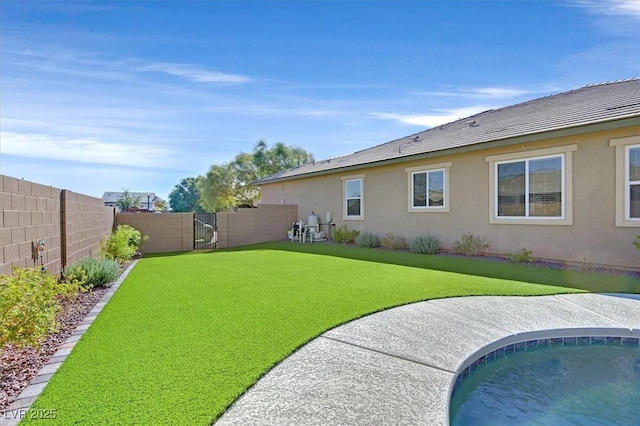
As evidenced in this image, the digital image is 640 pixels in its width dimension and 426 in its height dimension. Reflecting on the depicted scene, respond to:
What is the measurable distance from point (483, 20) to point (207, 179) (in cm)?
3009

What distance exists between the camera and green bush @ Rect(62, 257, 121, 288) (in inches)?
282

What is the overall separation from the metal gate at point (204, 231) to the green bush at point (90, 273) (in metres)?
8.17

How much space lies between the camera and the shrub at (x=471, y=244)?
38.3 feet

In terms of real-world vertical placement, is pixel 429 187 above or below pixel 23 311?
above

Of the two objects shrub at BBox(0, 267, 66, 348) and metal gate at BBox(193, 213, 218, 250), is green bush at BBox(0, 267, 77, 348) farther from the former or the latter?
metal gate at BBox(193, 213, 218, 250)

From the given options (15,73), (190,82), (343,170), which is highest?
(190,82)

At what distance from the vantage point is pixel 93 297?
6.76 meters

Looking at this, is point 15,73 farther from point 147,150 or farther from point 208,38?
point 147,150

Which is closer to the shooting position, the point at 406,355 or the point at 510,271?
the point at 406,355

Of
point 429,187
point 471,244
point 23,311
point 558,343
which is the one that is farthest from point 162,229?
point 558,343

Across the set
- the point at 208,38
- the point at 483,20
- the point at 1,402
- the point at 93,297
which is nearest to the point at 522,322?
the point at 1,402

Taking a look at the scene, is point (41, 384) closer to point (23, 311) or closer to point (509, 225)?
point (23, 311)

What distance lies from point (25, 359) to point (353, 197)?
14253 mm

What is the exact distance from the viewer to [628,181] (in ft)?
28.3
